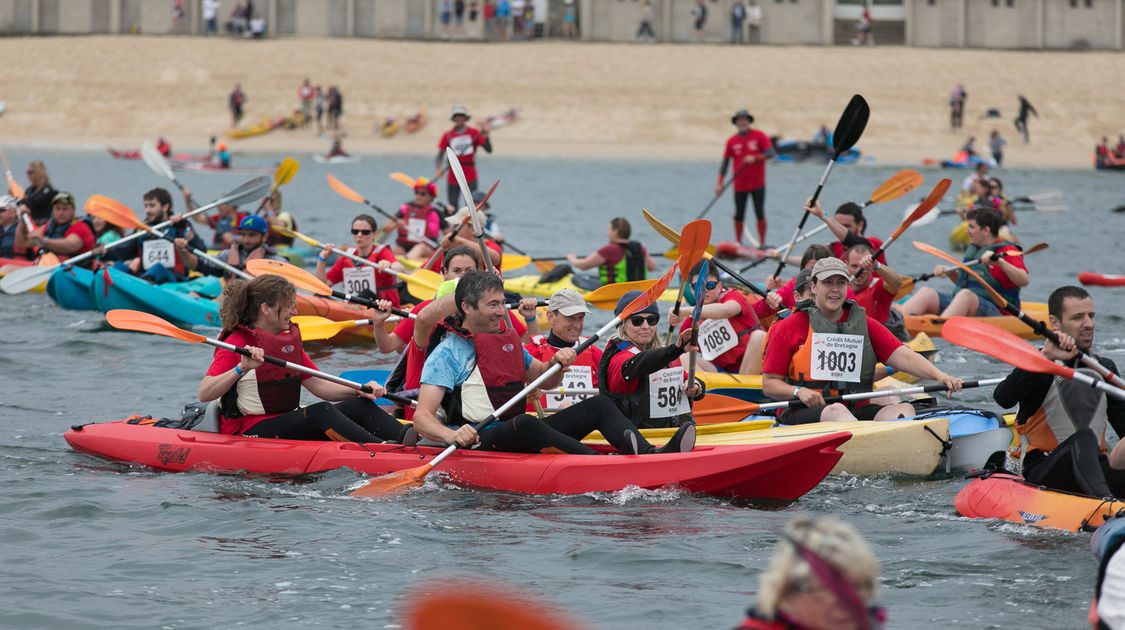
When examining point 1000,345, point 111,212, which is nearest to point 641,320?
point 1000,345

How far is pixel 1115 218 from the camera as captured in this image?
77.7 ft

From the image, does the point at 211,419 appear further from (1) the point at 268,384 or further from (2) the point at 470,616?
(2) the point at 470,616

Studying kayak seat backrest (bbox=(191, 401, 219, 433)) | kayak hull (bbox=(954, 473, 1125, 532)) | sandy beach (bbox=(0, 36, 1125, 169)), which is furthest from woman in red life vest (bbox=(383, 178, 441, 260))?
sandy beach (bbox=(0, 36, 1125, 169))

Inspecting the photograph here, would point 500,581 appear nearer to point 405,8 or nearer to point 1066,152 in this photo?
point 1066,152

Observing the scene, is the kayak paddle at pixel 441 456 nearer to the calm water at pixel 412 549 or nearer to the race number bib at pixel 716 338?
the calm water at pixel 412 549

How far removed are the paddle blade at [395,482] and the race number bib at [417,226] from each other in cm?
761

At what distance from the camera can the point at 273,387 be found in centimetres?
679

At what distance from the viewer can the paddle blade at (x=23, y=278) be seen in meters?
11.9

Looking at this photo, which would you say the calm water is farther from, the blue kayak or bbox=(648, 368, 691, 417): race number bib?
the blue kayak

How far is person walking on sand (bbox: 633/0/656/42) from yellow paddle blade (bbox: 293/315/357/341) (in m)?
42.4

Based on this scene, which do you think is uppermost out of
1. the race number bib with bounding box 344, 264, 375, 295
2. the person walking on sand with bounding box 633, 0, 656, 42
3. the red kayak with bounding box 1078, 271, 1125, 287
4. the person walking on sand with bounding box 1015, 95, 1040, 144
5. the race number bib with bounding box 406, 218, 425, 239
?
the person walking on sand with bounding box 633, 0, 656, 42

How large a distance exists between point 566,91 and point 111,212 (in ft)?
110

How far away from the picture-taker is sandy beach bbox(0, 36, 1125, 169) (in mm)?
39938

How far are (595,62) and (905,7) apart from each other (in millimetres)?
14880
